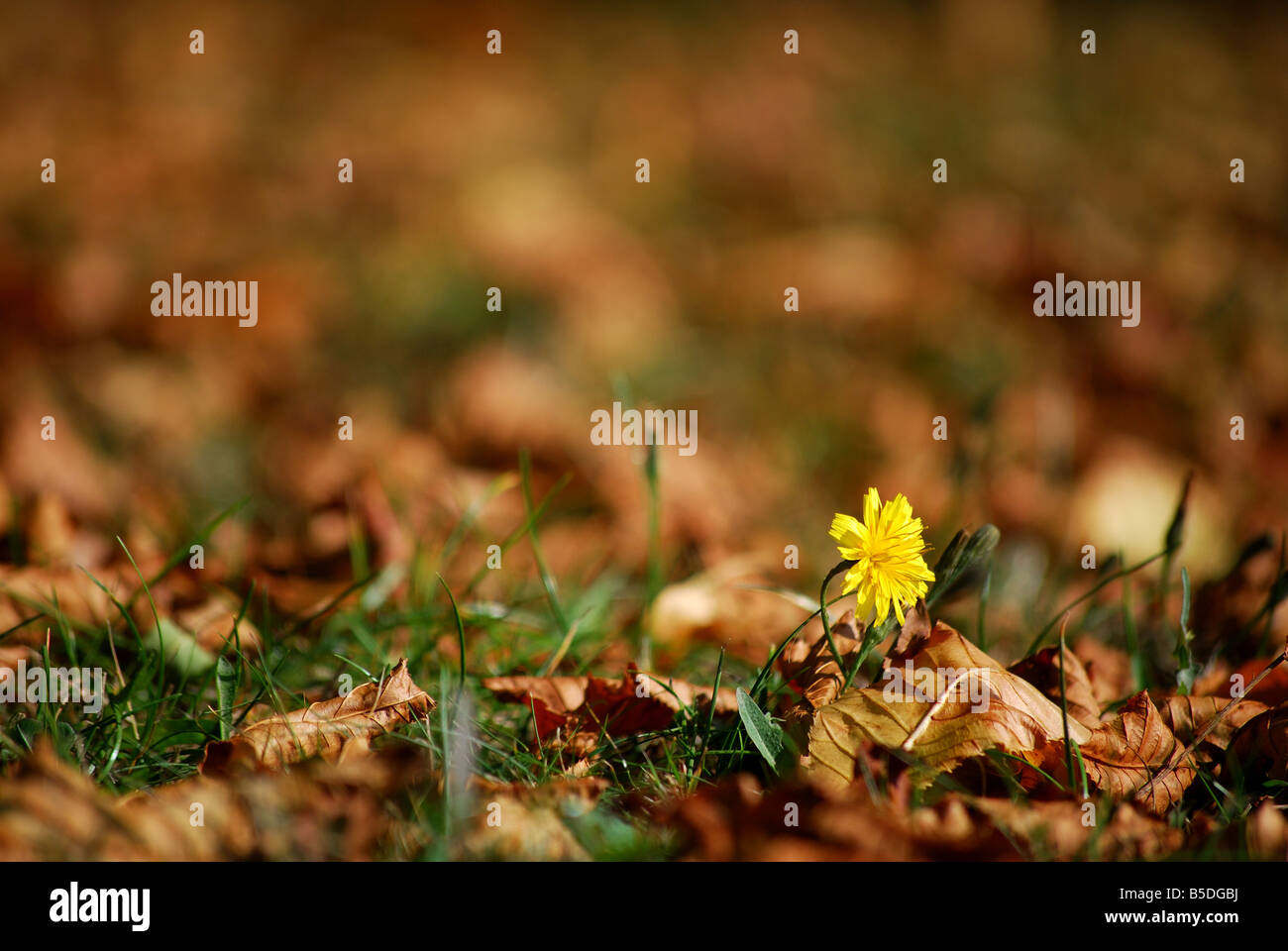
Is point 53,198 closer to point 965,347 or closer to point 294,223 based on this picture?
point 294,223

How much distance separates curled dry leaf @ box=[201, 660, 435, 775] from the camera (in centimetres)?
131

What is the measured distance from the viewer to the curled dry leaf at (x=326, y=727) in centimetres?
131

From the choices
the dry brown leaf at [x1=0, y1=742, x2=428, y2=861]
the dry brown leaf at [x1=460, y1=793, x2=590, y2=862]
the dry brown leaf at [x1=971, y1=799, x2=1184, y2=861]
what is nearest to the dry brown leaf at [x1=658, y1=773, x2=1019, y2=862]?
the dry brown leaf at [x1=971, y1=799, x2=1184, y2=861]

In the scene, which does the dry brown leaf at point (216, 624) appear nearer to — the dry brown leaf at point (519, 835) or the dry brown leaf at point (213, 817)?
the dry brown leaf at point (213, 817)

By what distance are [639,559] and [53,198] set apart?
270 cm

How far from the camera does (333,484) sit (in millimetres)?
2373

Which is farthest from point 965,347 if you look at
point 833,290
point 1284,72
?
point 1284,72

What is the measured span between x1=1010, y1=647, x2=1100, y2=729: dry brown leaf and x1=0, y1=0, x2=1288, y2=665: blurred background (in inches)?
23.5

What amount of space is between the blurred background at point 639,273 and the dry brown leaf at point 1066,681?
0.60 m

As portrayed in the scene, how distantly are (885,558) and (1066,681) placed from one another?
444 mm

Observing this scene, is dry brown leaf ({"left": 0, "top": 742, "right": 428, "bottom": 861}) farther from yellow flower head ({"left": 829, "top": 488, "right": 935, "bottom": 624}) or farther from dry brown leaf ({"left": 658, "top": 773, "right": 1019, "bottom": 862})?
yellow flower head ({"left": 829, "top": 488, "right": 935, "bottom": 624})

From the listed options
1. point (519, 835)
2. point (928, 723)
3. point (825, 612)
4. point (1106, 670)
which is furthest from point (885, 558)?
point (1106, 670)

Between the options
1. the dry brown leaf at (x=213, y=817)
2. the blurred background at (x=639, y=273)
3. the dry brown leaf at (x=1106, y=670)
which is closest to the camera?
the dry brown leaf at (x=213, y=817)

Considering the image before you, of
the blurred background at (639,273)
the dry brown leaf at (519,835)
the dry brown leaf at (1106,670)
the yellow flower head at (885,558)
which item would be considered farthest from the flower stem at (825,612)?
the blurred background at (639,273)
